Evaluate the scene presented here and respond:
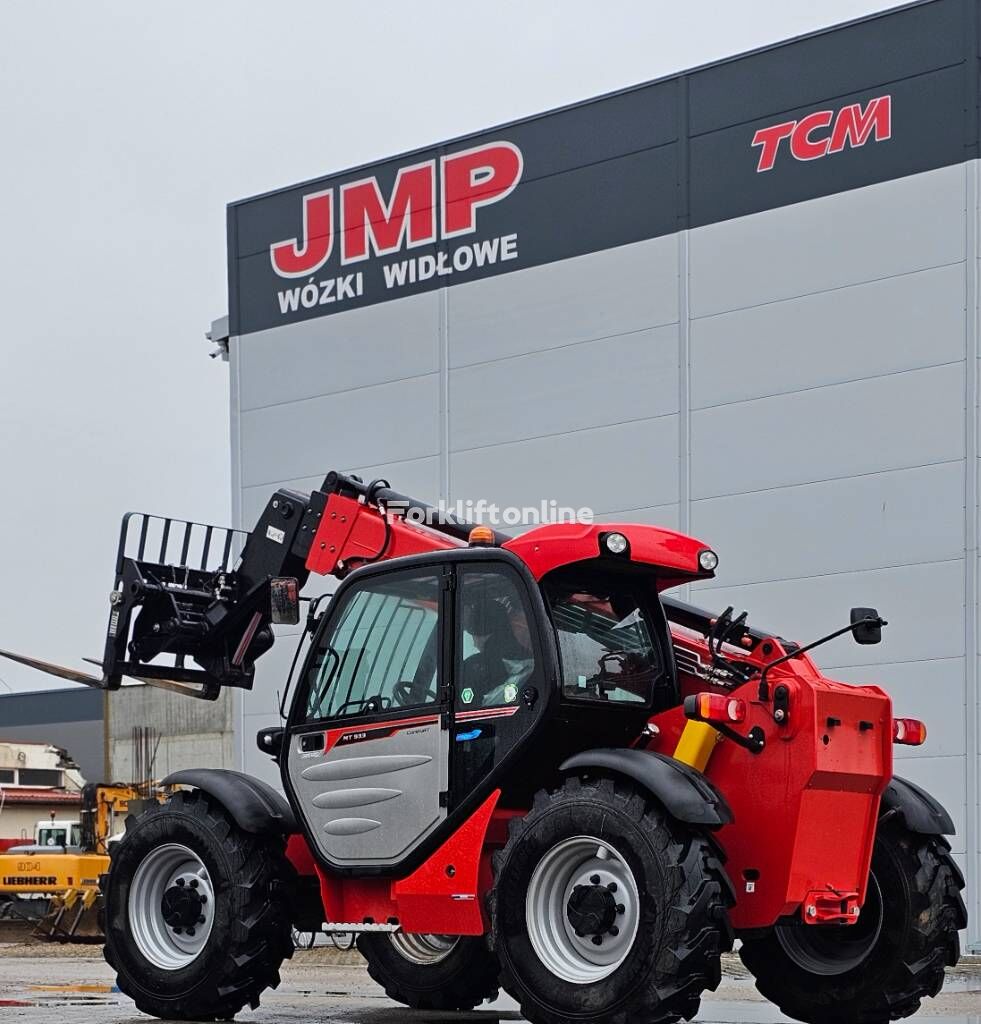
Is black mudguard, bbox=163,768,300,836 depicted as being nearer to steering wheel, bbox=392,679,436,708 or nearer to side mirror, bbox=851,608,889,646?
steering wheel, bbox=392,679,436,708

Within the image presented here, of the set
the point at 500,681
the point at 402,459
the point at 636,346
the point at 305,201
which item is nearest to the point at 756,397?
the point at 636,346

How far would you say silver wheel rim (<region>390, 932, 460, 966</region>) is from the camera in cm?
1121

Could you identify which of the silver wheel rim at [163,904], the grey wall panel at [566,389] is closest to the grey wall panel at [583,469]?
the grey wall panel at [566,389]

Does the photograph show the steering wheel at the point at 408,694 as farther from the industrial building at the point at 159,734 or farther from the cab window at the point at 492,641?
the industrial building at the point at 159,734

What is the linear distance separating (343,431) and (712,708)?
1753cm

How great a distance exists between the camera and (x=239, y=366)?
27594mm

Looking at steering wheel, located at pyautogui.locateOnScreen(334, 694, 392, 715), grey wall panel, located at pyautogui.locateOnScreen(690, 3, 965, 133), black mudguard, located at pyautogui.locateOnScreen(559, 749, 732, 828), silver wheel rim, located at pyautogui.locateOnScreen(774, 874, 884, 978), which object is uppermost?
grey wall panel, located at pyautogui.locateOnScreen(690, 3, 965, 133)

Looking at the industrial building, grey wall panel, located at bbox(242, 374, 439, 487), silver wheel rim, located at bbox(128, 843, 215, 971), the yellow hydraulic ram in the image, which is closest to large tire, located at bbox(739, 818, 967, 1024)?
the yellow hydraulic ram

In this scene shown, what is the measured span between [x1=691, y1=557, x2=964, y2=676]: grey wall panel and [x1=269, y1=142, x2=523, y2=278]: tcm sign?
21.6 ft

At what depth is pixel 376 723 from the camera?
995cm

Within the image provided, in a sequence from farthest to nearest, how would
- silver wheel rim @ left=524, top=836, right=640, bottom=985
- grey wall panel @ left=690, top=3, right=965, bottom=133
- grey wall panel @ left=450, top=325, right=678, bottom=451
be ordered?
grey wall panel @ left=450, top=325, right=678, bottom=451 < grey wall panel @ left=690, top=3, right=965, bottom=133 < silver wheel rim @ left=524, top=836, right=640, bottom=985

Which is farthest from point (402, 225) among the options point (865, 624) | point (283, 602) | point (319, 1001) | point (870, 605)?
point (865, 624)

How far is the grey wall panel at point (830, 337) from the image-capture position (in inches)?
787

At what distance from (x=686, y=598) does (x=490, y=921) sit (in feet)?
44.3
